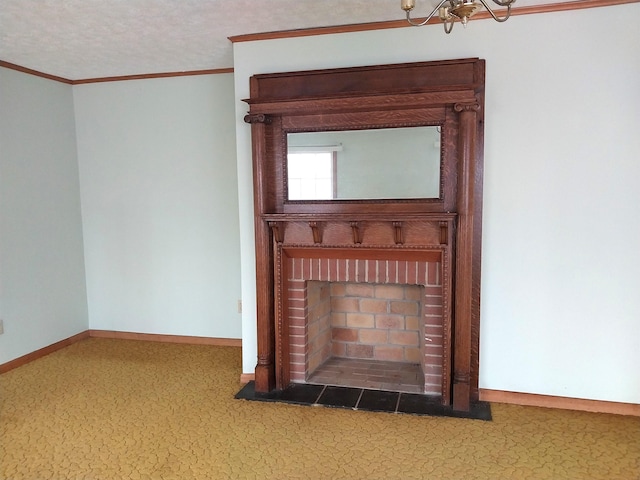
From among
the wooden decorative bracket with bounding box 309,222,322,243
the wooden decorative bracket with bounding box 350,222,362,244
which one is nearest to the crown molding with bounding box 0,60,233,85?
the wooden decorative bracket with bounding box 309,222,322,243

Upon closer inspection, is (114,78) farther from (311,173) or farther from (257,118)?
(311,173)

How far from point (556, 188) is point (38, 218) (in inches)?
148

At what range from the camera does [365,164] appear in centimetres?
269

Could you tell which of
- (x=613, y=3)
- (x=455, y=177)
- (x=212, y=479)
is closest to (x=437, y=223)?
(x=455, y=177)

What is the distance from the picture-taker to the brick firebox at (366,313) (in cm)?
→ 276

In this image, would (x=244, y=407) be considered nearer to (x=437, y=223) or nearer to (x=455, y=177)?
(x=437, y=223)

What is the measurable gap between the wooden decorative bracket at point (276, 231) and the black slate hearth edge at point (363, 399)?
1.00 metres

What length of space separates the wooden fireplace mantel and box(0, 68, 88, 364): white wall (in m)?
1.98

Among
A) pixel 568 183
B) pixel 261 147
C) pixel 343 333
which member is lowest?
pixel 343 333

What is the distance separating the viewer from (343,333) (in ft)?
11.0

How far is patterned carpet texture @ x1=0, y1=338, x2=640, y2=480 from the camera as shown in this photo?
2104mm

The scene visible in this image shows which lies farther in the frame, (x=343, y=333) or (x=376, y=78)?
(x=343, y=333)

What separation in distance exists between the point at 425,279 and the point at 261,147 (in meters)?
1.30

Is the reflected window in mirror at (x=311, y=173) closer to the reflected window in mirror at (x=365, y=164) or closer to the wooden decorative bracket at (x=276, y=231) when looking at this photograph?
the reflected window in mirror at (x=365, y=164)
